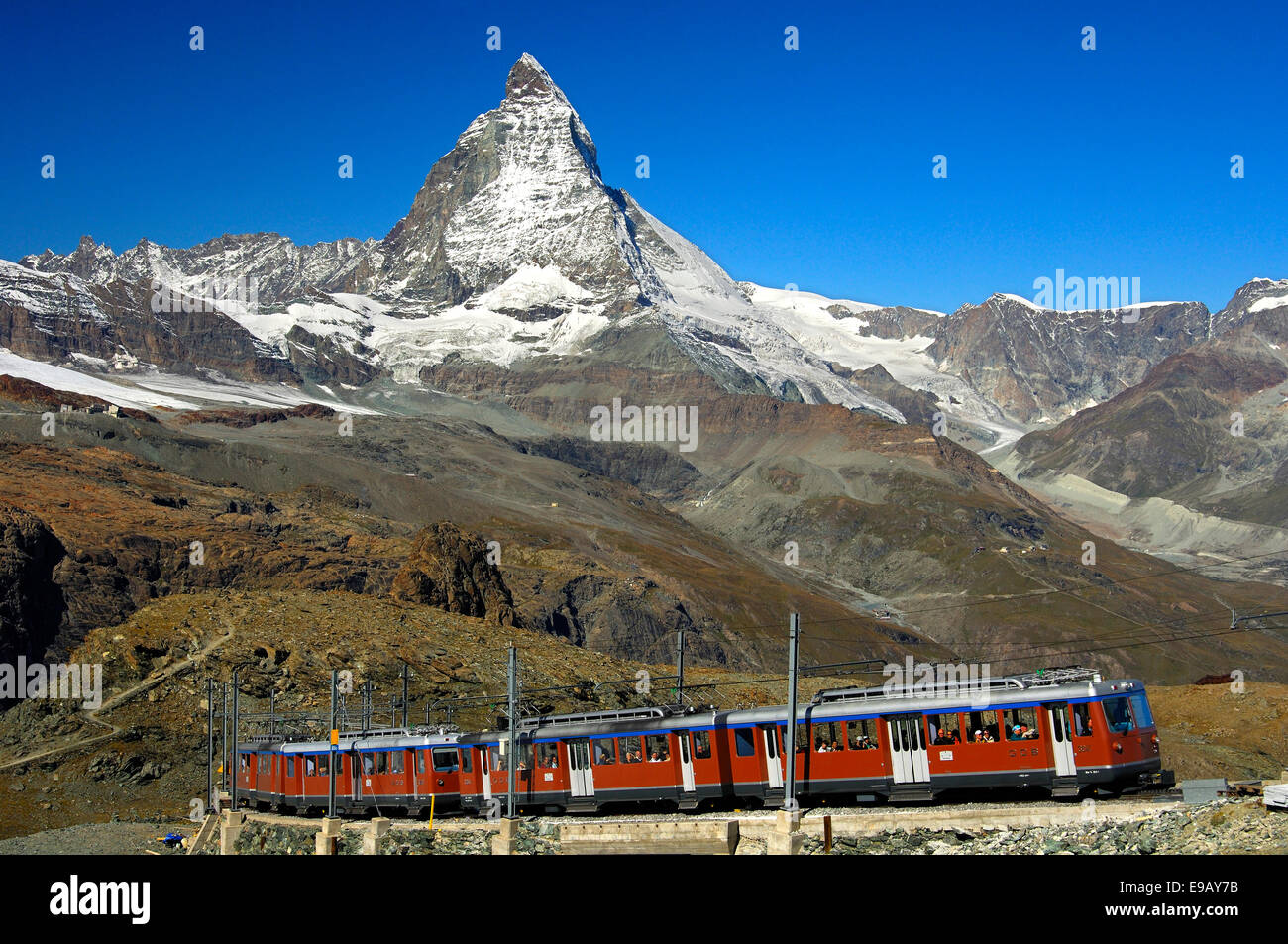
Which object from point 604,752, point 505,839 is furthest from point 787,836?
point 604,752

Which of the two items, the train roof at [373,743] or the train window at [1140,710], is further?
the train roof at [373,743]

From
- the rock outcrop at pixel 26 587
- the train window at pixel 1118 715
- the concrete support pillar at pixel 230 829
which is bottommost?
the concrete support pillar at pixel 230 829

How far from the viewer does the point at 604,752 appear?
156ft

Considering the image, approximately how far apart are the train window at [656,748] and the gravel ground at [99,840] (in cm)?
2494

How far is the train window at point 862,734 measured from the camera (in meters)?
41.7

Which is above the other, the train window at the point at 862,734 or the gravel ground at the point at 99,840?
the train window at the point at 862,734

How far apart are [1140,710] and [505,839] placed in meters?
20.1

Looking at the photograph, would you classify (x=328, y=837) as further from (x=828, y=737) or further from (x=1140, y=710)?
(x=1140, y=710)

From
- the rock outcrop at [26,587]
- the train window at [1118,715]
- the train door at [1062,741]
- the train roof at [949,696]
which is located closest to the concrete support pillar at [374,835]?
the train roof at [949,696]

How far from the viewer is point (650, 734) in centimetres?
4641

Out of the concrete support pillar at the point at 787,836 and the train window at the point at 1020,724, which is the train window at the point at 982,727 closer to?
the train window at the point at 1020,724

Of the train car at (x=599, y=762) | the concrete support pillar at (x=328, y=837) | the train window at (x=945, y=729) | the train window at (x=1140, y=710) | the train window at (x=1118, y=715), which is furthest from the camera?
the concrete support pillar at (x=328, y=837)

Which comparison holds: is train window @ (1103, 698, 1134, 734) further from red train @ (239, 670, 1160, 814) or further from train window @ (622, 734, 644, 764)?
train window @ (622, 734, 644, 764)
